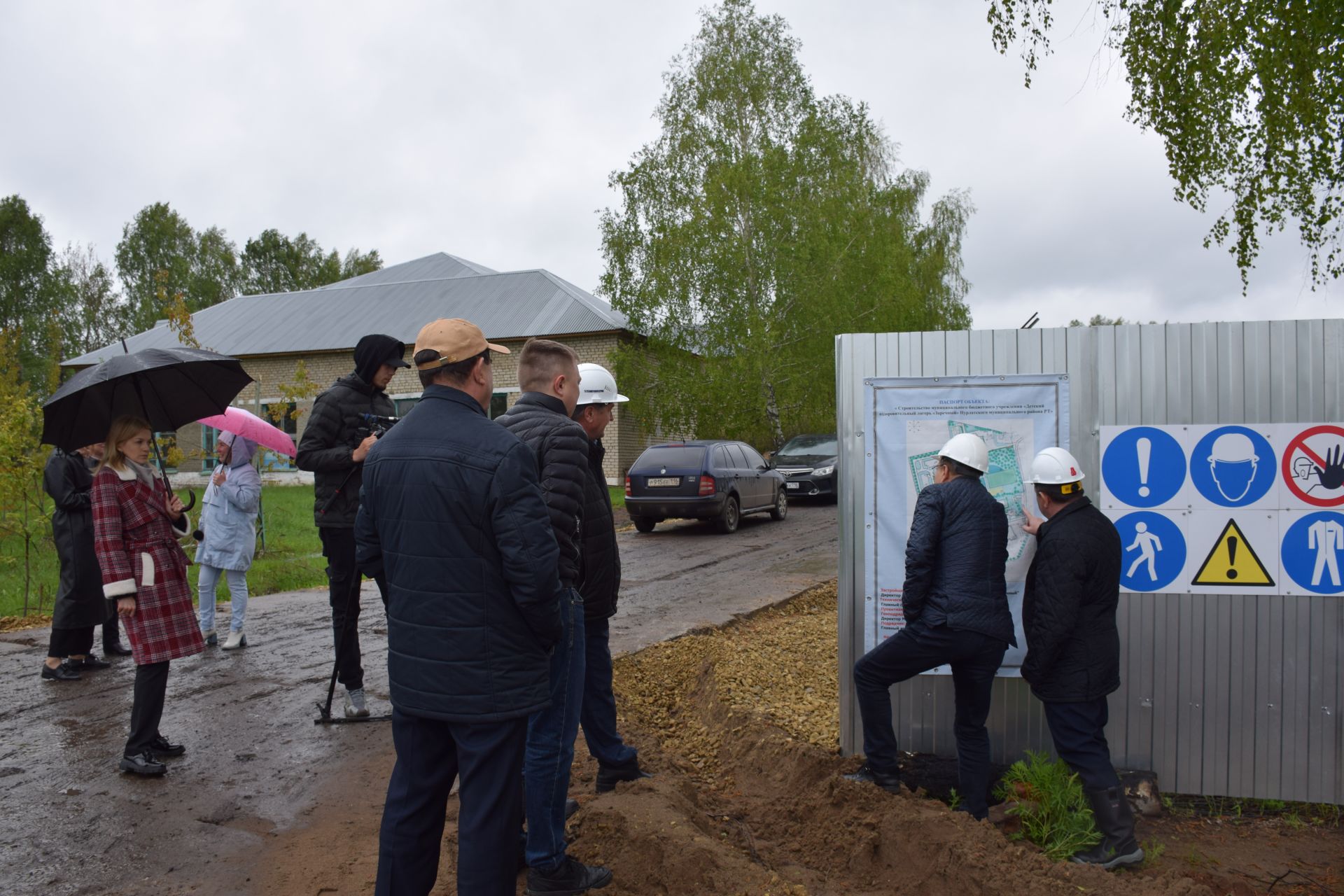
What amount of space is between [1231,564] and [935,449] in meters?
A: 1.55

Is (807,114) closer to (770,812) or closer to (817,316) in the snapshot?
(817,316)

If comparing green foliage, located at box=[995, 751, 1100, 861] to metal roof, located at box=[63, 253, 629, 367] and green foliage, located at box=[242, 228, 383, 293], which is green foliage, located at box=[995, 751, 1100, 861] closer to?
metal roof, located at box=[63, 253, 629, 367]

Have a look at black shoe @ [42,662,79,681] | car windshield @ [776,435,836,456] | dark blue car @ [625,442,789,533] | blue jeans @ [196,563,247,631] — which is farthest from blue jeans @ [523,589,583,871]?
car windshield @ [776,435,836,456]

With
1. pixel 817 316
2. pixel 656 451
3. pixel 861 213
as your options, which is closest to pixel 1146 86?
pixel 656 451

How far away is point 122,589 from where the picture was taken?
4.68 meters

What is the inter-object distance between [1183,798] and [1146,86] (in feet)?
20.0

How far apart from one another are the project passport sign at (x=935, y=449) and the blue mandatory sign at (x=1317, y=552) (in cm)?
120

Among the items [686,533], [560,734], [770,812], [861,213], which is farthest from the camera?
[861,213]

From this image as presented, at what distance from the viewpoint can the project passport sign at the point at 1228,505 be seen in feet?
15.0

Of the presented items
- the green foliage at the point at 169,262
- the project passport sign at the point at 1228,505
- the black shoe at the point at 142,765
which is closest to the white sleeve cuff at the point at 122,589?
the black shoe at the point at 142,765

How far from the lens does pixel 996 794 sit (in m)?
4.66

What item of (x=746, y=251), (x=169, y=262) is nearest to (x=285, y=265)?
(x=169, y=262)

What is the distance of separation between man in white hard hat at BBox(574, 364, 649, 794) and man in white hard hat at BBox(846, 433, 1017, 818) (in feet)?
4.16

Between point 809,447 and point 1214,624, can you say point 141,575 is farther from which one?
point 809,447
